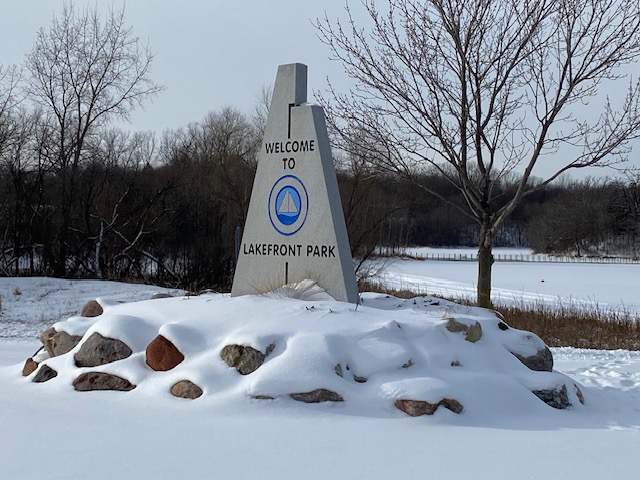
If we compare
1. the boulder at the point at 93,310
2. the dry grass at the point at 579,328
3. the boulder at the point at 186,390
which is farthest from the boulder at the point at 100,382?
the dry grass at the point at 579,328

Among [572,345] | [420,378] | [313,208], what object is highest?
[313,208]

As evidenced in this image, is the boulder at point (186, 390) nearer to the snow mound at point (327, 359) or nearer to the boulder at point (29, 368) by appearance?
the snow mound at point (327, 359)

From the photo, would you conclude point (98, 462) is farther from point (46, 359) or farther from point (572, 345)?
point (572, 345)

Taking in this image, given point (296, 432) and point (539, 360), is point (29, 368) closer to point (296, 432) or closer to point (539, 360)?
point (296, 432)

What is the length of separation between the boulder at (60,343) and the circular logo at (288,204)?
242 centimetres

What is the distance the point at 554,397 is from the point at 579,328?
749 centimetres

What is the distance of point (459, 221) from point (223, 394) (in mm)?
81346

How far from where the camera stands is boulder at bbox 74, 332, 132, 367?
584cm

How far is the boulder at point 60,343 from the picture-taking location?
6.47m

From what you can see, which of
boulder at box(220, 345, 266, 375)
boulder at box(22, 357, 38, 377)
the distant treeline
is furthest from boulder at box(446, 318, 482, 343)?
the distant treeline

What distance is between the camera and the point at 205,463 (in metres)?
3.79

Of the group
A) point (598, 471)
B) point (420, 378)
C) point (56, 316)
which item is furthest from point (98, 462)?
point (56, 316)

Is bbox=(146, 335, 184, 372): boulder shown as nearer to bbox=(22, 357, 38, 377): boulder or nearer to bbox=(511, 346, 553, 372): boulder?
bbox=(22, 357, 38, 377): boulder

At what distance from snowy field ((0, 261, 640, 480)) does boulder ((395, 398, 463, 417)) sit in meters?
0.06
